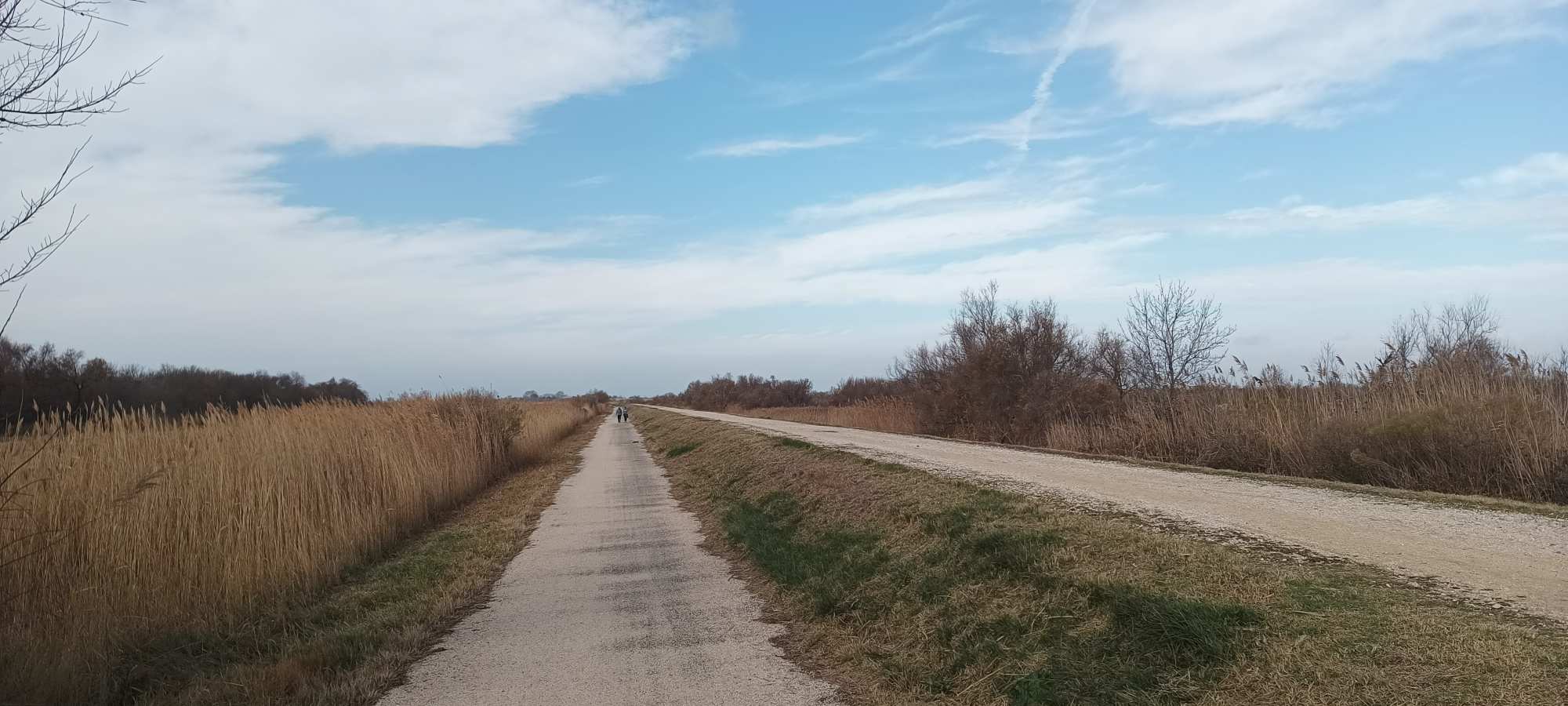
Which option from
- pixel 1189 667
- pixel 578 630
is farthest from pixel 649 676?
pixel 1189 667

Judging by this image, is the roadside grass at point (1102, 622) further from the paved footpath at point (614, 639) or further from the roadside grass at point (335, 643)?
the roadside grass at point (335, 643)

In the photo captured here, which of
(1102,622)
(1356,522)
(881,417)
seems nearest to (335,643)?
(1102,622)

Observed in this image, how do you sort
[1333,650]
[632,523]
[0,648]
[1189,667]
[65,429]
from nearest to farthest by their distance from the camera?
[1333,650] < [1189,667] < [0,648] < [65,429] < [632,523]

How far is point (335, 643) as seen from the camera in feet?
22.8

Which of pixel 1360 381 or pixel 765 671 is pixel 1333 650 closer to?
pixel 765 671

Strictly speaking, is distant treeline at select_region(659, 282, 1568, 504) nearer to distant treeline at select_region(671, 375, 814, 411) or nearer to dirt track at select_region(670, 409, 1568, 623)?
dirt track at select_region(670, 409, 1568, 623)

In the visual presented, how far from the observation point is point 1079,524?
784cm

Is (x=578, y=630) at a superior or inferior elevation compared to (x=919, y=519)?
inferior

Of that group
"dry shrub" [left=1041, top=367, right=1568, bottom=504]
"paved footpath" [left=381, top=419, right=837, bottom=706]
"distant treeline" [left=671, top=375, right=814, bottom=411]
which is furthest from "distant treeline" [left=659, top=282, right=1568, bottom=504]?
"distant treeline" [left=671, top=375, right=814, bottom=411]

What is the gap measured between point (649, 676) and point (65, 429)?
6716mm

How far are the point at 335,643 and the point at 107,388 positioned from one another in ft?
34.8

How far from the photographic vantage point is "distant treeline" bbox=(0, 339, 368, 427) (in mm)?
8883

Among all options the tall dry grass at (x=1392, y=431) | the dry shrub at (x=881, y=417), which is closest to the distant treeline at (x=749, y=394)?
the dry shrub at (x=881, y=417)

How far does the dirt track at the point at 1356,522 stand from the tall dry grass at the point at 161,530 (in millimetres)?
8175
